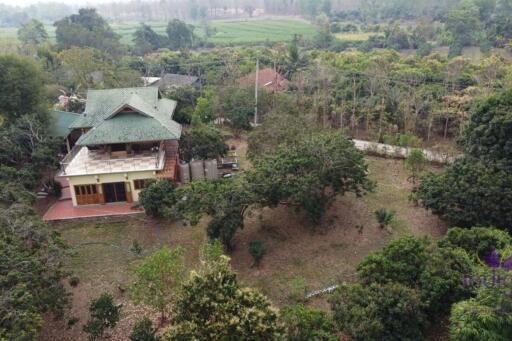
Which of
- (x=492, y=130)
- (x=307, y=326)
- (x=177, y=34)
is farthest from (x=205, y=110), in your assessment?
(x=177, y=34)

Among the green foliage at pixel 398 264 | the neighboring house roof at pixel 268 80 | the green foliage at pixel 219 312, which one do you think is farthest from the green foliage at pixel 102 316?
the neighboring house roof at pixel 268 80

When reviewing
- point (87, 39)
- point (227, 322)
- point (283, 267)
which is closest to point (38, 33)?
point (87, 39)

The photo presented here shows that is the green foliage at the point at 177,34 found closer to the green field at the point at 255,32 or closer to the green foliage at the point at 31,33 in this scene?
the green field at the point at 255,32

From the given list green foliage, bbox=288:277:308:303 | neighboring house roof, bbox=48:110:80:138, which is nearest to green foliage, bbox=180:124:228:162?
neighboring house roof, bbox=48:110:80:138

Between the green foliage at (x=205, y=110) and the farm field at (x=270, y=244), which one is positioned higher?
the green foliage at (x=205, y=110)

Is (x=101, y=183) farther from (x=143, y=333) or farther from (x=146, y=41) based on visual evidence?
(x=146, y=41)

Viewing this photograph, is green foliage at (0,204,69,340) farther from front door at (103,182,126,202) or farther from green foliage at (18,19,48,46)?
green foliage at (18,19,48,46)
